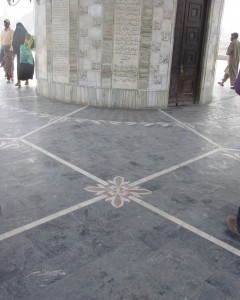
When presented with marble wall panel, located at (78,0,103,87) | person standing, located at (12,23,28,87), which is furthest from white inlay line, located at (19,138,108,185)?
person standing, located at (12,23,28,87)

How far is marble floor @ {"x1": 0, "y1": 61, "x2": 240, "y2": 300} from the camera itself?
253 cm

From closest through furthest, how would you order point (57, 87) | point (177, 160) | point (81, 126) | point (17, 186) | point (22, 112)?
point (17, 186), point (177, 160), point (81, 126), point (22, 112), point (57, 87)

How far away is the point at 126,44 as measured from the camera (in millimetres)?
8242

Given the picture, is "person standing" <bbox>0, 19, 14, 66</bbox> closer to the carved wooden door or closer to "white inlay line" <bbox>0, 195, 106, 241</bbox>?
the carved wooden door

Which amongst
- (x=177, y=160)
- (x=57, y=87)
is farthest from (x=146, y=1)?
(x=177, y=160)

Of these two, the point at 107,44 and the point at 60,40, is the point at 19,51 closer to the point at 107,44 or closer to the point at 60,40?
the point at 60,40

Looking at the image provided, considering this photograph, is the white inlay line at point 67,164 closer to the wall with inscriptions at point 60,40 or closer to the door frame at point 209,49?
the wall with inscriptions at point 60,40

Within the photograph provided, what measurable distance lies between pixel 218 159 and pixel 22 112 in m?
4.80

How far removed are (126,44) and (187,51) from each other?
196 centimetres

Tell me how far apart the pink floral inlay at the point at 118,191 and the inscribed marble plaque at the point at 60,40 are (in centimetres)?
549

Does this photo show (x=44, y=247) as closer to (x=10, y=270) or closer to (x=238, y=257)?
(x=10, y=270)

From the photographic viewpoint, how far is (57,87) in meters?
9.30

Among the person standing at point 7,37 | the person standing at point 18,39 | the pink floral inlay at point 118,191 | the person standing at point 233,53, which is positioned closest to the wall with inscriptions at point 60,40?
the person standing at point 18,39

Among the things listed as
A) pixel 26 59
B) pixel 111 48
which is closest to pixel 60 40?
pixel 111 48
